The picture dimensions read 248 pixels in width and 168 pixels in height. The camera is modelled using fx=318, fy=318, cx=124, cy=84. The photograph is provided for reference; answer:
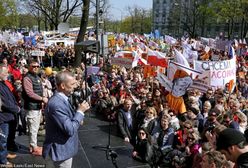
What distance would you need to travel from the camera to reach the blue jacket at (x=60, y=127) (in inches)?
128

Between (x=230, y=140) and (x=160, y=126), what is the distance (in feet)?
11.5

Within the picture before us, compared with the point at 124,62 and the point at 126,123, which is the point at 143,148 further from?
the point at 124,62

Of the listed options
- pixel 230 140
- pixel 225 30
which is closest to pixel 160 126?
pixel 230 140

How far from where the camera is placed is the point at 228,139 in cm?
266

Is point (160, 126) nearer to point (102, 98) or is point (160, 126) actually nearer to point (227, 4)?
point (102, 98)

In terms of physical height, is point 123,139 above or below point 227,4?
below

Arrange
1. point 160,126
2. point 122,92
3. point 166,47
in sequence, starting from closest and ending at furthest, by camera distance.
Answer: point 160,126
point 122,92
point 166,47

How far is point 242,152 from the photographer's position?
262 cm

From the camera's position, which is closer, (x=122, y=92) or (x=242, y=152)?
(x=242, y=152)

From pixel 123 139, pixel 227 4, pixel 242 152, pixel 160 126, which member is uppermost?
pixel 227 4

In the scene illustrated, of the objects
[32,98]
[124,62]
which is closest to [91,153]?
[32,98]

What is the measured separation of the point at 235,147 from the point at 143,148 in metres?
3.43

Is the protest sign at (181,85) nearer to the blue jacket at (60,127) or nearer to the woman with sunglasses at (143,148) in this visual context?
the woman with sunglasses at (143,148)

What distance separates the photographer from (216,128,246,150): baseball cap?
2.64 meters
